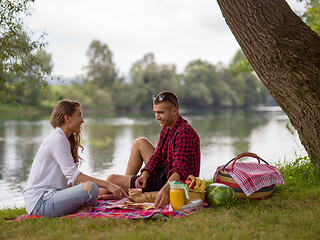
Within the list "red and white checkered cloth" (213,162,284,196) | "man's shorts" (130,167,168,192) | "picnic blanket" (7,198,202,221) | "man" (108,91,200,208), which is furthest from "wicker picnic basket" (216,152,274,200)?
"picnic blanket" (7,198,202,221)

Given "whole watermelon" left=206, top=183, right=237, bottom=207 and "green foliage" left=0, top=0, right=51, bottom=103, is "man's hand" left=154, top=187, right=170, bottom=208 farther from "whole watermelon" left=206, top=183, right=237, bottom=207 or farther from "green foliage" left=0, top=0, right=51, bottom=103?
"green foliage" left=0, top=0, right=51, bottom=103

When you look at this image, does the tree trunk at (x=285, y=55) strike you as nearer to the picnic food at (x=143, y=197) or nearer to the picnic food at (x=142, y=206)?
the picnic food at (x=143, y=197)

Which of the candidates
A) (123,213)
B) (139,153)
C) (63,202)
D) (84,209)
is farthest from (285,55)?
(63,202)

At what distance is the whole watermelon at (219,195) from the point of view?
3.40 m

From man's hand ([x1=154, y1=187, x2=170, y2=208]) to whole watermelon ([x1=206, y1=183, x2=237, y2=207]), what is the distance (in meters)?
0.42

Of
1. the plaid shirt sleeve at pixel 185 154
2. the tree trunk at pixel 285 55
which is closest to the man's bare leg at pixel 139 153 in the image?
the plaid shirt sleeve at pixel 185 154

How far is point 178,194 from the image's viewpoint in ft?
10.6

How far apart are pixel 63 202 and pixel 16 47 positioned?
2855 mm

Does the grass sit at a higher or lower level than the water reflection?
higher

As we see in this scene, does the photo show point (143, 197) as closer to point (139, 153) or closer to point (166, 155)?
point (166, 155)

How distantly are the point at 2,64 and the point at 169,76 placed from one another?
41.4 m

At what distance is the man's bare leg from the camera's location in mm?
4125

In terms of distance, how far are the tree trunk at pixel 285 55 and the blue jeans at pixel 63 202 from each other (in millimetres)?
2370

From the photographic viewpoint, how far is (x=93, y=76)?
5600cm
